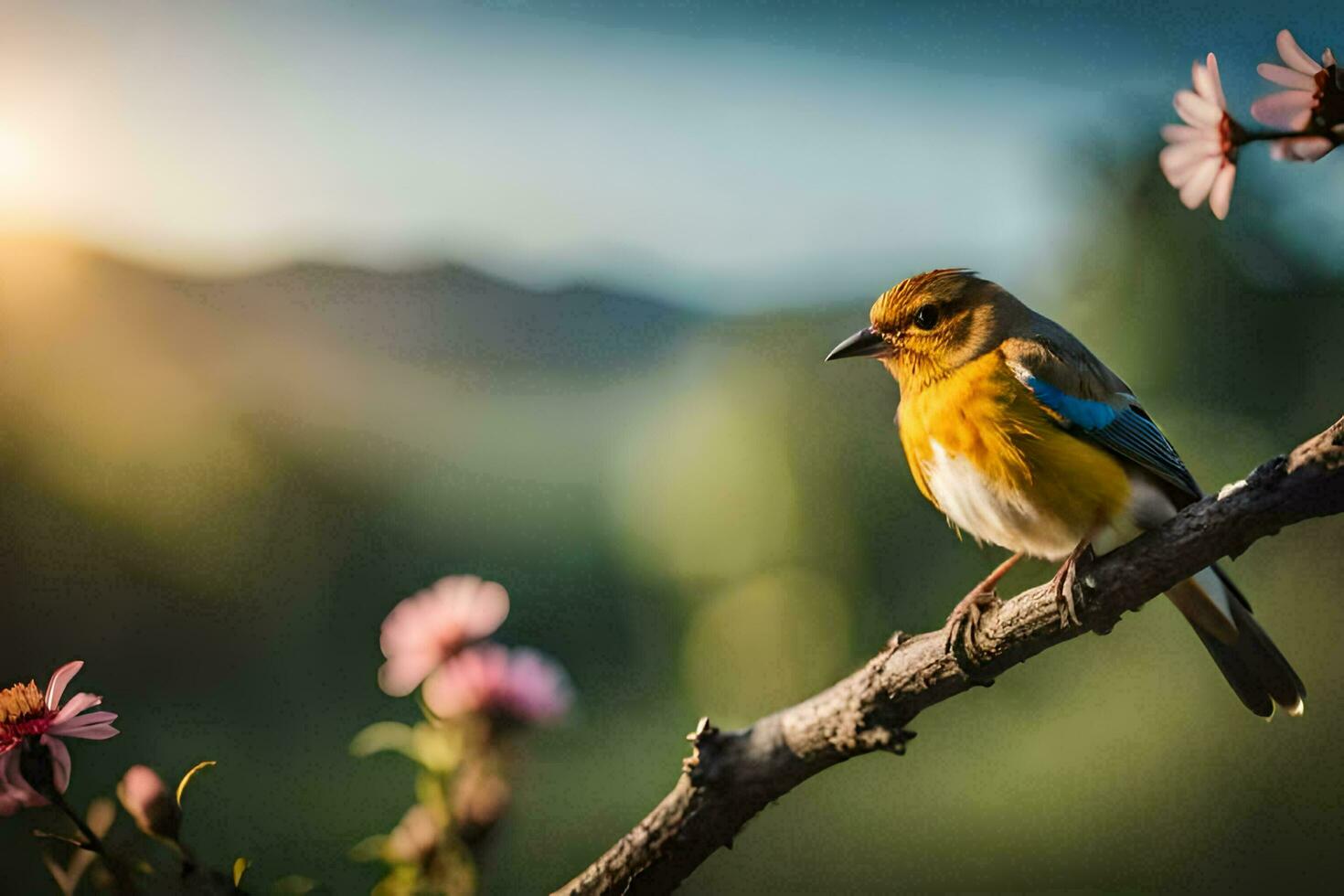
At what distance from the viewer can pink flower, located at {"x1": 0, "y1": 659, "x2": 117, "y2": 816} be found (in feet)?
2.56

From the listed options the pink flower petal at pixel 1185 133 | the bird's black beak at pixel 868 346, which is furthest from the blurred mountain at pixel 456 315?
the pink flower petal at pixel 1185 133

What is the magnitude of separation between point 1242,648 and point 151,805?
1048 millimetres

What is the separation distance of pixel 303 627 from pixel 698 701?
915 mm

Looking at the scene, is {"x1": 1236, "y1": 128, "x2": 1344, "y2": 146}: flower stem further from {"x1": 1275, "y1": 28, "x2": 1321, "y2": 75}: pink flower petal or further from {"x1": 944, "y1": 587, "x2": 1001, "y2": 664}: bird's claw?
{"x1": 944, "y1": 587, "x2": 1001, "y2": 664}: bird's claw

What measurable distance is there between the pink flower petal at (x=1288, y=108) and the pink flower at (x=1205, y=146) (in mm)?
43

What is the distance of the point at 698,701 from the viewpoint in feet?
8.30

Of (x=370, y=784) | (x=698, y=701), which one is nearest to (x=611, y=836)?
(x=698, y=701)

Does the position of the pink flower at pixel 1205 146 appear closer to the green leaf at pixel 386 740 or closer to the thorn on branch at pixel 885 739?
the thorn on branch at pixel 885 739

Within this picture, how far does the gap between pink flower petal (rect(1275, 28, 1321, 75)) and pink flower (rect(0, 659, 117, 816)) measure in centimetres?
84

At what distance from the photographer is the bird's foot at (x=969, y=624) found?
3.10 ft

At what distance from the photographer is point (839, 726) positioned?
0.96 meters

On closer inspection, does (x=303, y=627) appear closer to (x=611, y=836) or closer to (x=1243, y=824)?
(x=611, y=836)

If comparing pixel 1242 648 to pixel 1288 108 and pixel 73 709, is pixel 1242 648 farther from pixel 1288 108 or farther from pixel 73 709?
pixel 73 709

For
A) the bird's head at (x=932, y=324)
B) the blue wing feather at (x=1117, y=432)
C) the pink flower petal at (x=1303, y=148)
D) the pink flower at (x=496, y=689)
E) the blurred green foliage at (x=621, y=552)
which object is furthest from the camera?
the blurred green foliage at (x=621, y=552)
